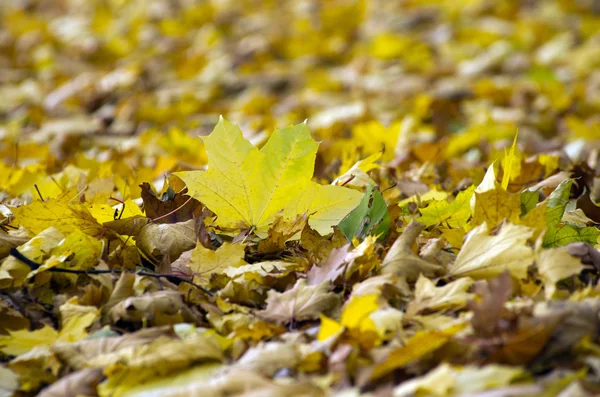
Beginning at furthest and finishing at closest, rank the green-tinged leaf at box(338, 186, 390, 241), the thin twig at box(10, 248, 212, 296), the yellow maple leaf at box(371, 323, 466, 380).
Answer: the green-tinged leaf at box(338, 186, 390, 241)
the thin twig at box(10, 248, 212, 296)
the yellow maple leaf at box(371, 323, 466, 380)

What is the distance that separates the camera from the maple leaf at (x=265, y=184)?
4.75ft

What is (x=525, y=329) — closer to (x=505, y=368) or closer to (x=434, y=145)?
(x=505, y=368)

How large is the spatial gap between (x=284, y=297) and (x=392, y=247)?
0.76ft

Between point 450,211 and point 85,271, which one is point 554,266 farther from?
point 85,271

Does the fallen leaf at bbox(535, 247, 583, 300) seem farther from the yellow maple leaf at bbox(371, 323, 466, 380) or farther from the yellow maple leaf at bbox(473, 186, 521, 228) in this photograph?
the yellow maple leaf at bbox(371, 323, 466, 380)

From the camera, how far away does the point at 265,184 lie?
147 centimetres

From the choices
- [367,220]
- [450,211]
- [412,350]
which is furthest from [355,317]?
[450,211]

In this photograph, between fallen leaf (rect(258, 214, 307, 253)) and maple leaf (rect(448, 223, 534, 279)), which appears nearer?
maple leaf (rect(448, 223, 534, 279))

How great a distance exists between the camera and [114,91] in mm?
3758

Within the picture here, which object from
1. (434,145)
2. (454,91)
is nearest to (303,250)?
(434,145)

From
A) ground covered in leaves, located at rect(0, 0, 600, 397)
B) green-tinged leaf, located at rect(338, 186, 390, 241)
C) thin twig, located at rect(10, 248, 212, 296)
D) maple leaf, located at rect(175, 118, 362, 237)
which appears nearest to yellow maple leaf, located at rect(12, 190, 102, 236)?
ground covered in leaves, located at rect(0, 0, 600, 397)

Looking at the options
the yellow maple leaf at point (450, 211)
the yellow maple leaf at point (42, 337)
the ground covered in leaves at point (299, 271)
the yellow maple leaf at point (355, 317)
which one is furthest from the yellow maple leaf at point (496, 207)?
the yellow maple leaf at point (42, 337)

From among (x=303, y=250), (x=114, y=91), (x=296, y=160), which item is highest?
(x=296, y=160)

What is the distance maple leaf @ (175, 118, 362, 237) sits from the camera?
1.45 meters
